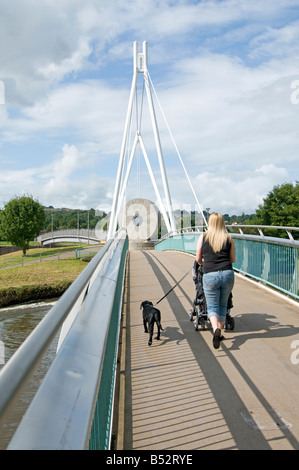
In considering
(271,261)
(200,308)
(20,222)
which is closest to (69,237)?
(20,222)

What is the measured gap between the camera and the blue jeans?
17.7ft

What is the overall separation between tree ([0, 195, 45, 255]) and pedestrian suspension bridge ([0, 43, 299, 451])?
54763 mm

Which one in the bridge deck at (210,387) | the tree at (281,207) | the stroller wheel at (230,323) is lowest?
the bridge deck at (210,387)

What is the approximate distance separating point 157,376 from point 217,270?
147 cm

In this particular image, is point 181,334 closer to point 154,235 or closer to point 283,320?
point 283,320

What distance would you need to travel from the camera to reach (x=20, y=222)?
61.2 metres

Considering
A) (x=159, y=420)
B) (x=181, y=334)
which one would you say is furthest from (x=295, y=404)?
(x=181, y=334)

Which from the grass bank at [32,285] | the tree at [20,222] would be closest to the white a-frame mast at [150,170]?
the grass bank at [32,285]

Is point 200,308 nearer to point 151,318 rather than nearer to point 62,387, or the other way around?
point 151,318

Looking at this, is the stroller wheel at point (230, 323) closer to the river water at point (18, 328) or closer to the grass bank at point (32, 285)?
the river water at point (18, 328)

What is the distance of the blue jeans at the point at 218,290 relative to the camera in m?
5.39

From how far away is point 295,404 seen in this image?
380cm

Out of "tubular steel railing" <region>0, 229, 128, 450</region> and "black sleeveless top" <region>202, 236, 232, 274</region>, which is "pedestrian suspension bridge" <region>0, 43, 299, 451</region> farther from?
"black sleeveless top" <region>202, 236, 232, 274</region>
